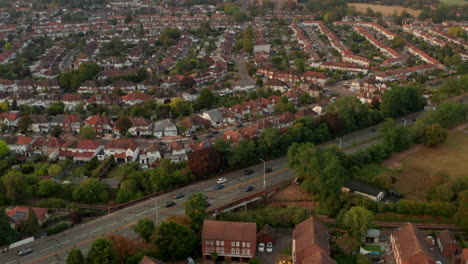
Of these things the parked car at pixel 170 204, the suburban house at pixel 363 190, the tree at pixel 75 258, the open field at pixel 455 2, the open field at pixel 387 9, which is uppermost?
the tree at pixel 75 258

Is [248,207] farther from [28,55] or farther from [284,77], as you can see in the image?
[28,55]

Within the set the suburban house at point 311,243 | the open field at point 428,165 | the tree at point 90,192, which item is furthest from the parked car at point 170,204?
the open field at point 428,165

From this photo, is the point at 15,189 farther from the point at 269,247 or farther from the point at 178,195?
the point at 269,247

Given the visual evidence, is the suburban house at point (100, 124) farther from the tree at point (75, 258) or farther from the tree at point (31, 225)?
the tree at point (75, 258)

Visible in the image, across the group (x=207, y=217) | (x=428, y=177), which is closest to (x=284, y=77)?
(x=428, y=177)

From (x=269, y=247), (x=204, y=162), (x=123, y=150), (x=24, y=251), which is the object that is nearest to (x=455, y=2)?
(x=204, y=162)

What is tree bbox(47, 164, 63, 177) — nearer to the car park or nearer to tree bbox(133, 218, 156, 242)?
tree bbox(133, 218, 156, 242)
